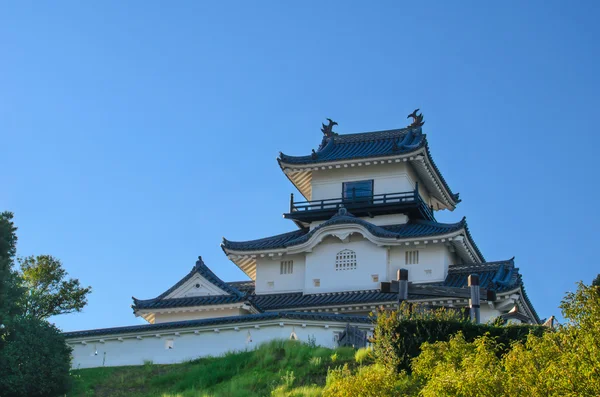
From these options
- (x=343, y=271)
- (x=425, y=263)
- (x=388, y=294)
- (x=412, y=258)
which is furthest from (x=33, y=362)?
(x=425, y=263)

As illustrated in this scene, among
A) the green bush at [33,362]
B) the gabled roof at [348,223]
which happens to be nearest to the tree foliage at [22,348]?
the green bush at [33,362]

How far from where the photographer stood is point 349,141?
52781 mm

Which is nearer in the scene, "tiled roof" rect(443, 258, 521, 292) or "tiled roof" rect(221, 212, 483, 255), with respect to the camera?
"tiled roof" rect(443, 258, 521, 292)

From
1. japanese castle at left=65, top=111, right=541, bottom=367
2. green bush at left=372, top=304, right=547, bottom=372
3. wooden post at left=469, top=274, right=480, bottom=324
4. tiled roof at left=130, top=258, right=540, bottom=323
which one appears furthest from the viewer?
tiled roof at left=130, top=258, right=540, bottom=323

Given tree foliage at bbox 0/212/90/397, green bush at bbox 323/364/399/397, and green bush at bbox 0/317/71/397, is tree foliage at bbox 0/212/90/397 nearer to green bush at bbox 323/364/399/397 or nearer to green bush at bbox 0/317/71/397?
green bush at bbox 0/317/71/397

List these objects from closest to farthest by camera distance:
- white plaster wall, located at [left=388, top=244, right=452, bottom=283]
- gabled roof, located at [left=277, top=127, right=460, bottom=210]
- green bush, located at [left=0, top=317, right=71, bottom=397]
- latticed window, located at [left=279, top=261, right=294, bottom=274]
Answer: green bush, located at [left=0, top=317, right=71, bottom=397] → white plaster wall, located at [left=388, top=244, right=452, bottom=283] → latticed window, located at [left=279, top=261, right=294, bottom=274] → gabled roof, located at [left=277, top=127, right=460, bottom=210]

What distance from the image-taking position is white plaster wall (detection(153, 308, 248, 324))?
42.8 m

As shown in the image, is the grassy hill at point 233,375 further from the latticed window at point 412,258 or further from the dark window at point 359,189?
the dark window at point 359,189

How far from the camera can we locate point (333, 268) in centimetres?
4703

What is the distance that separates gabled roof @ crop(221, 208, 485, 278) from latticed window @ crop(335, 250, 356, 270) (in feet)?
4.83

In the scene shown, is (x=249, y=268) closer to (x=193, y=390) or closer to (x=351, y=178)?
(x=351, y=178)

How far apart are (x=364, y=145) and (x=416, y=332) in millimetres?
24230

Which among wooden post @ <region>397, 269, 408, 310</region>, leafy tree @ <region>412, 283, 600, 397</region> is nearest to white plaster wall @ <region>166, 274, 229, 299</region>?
wooden post @ <region>397, 269, 408, 310</region>

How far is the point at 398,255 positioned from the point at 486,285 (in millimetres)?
5174
